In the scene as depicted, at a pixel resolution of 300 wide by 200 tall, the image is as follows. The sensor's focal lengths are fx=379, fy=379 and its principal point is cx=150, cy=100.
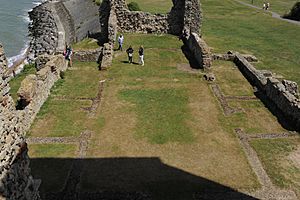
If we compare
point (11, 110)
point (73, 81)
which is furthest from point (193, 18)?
point (11, 110)

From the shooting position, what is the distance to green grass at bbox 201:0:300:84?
28891 mm

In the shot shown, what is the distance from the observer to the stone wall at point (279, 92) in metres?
18.2

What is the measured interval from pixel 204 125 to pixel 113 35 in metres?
13.0

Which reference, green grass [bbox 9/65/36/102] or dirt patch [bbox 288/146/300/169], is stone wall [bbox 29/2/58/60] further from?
dirt patch [bbox 288/146/300/169]

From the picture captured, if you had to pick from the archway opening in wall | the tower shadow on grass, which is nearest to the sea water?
the archway opening in wall

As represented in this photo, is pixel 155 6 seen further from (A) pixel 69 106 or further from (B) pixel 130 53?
(A) pixel 69 106

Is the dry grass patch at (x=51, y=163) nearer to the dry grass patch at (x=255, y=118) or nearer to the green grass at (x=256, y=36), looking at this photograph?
the dry grass patch at (x=255, y=118)

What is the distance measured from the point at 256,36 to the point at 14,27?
102 feet

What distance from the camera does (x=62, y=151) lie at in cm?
1548

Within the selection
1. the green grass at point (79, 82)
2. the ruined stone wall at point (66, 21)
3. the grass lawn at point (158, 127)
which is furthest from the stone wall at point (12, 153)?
the ruined stone wall at point (66, 21)

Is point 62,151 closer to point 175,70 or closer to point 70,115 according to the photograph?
point 70,115

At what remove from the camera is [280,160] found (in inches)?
604

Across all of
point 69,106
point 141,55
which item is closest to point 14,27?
point 141,55

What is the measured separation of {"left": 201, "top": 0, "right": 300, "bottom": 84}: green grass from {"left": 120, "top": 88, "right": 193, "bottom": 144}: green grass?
31.6 feet
